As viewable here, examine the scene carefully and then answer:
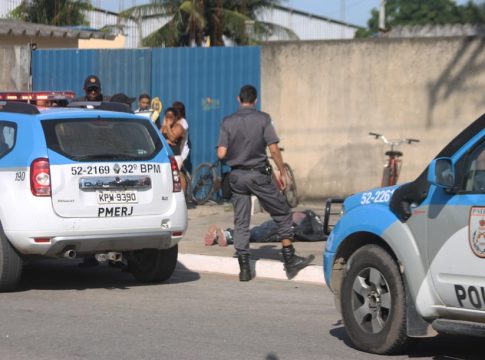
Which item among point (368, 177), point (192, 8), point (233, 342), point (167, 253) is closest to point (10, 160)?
point (167, 253)

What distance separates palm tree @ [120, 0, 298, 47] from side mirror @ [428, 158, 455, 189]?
92.3 ft

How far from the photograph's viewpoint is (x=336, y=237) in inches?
295

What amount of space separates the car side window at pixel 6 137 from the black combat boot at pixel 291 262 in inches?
116

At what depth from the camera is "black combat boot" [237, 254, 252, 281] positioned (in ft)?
34.8

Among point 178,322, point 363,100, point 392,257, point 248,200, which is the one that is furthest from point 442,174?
point 363,100

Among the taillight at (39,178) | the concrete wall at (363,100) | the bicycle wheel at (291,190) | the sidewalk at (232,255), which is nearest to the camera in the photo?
the taillight at (39,178)

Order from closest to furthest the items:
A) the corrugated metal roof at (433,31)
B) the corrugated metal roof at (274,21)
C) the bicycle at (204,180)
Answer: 1. the bicycle at (204,180)
2. the corrugated metal roof at (433,31)
3. the corrugated metal roof at (274,21)

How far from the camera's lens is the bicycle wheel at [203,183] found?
680 inches

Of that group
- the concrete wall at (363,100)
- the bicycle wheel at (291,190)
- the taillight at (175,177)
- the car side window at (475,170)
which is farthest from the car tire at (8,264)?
the concrete wall at (363,100)

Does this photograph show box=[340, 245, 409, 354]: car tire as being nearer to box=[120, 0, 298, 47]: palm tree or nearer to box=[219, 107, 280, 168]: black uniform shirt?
box=[219, 107, 280, 168]: black uniform shirt

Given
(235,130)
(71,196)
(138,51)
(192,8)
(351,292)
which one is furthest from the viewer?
(192,8)

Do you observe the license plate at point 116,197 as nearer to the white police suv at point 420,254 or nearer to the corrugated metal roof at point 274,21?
the white police suv at point 420,254

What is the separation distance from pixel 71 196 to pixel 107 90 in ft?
29.9

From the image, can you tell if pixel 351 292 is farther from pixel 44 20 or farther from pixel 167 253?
pixel 44 20
